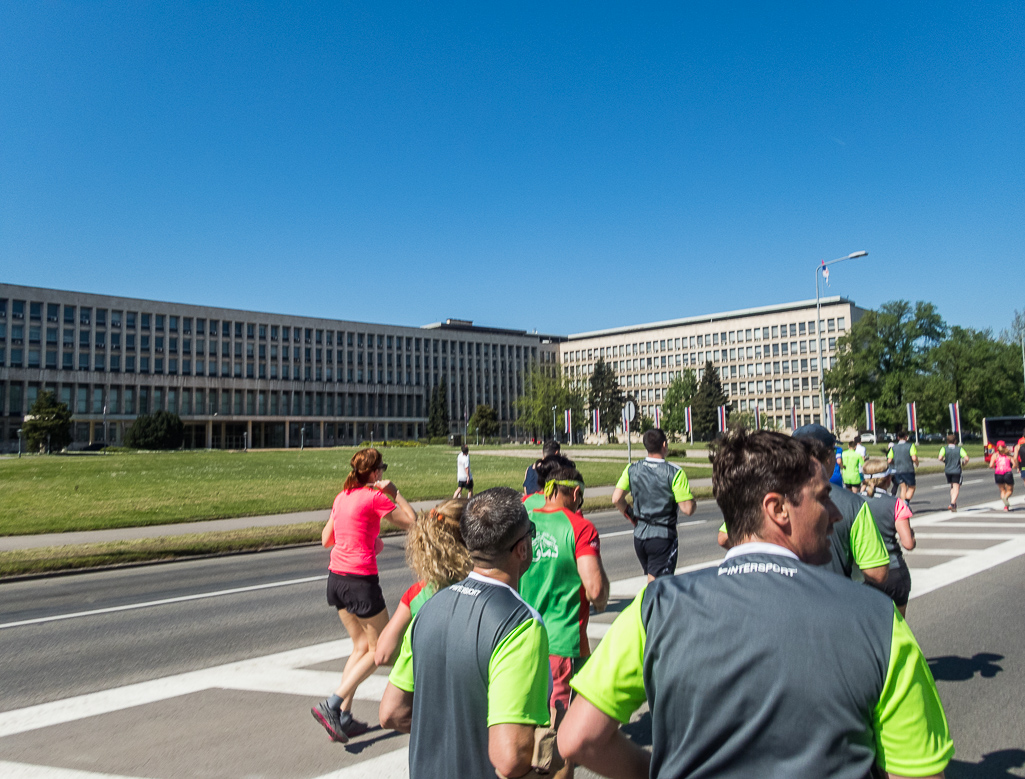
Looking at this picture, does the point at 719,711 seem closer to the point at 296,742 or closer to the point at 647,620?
the point at 647,620

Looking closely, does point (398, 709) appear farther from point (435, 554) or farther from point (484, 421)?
point (484, 421)

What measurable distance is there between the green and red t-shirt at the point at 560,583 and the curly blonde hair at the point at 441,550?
1108 mm

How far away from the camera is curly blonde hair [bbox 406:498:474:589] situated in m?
2.97

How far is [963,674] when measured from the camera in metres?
5.94

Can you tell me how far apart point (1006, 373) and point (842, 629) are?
8414cm

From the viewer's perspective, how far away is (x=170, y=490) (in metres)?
26.3

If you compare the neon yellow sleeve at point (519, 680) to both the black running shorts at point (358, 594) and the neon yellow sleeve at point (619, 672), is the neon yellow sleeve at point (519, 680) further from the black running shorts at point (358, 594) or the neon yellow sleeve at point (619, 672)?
the black running shorts at point (358, 594)

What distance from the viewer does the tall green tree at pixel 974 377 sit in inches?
2643

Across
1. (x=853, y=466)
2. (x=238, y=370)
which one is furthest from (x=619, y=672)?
(x=238, y=370)

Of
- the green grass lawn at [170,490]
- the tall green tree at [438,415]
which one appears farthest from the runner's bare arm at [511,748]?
the tall green tree at [438,415]

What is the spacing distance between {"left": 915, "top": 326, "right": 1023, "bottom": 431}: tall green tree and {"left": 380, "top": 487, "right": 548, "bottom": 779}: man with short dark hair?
71.4 metres

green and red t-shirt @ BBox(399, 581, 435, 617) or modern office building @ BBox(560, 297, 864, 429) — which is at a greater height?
modern office building @ BBox(560, 297, 864, 429)

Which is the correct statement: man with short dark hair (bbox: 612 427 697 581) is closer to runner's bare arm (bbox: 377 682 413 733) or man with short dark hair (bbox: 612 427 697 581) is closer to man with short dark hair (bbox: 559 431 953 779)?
runner's bare arm (bbox: 377 682 413 733)

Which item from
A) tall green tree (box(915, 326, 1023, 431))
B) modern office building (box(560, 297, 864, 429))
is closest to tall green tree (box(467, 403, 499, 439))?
modern office building (box(560, 297, 864, 429))
